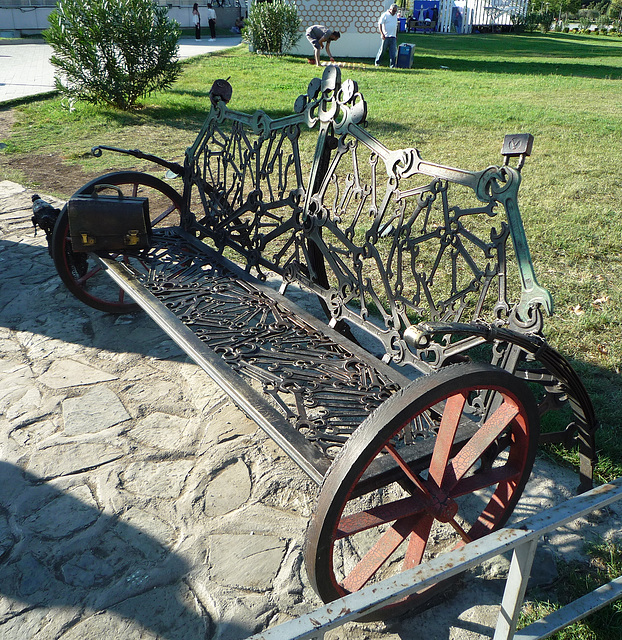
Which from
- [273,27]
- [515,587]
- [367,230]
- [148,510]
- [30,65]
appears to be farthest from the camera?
[273,27]

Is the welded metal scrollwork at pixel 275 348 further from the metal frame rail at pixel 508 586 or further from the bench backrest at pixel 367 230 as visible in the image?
the metal frame rail at pixel 508 586

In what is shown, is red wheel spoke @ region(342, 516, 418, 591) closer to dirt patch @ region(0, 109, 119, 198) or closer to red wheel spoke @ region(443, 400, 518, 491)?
red wheel spoke @ region(443, 400, 518, 491)

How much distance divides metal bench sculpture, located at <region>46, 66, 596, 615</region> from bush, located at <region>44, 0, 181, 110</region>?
667cm

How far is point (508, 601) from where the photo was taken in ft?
5.11

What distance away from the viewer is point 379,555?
82.7 inches

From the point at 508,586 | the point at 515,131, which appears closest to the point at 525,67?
the point at 515,131

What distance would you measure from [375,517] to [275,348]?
1.14 metres

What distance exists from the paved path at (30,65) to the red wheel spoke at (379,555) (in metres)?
12.5

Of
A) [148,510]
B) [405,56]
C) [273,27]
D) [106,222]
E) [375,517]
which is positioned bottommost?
[148,510]

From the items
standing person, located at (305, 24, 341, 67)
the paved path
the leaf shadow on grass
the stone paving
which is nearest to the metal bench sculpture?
the stone paving

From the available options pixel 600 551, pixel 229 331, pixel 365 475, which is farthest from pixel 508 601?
pixel 229 331

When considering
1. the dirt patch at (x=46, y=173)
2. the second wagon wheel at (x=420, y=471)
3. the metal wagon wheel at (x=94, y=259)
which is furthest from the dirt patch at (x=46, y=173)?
the second wagon wheel at (x=420, y=471)

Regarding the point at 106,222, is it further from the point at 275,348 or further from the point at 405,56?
the point at 405,56

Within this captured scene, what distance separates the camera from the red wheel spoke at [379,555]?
81.0 inches
